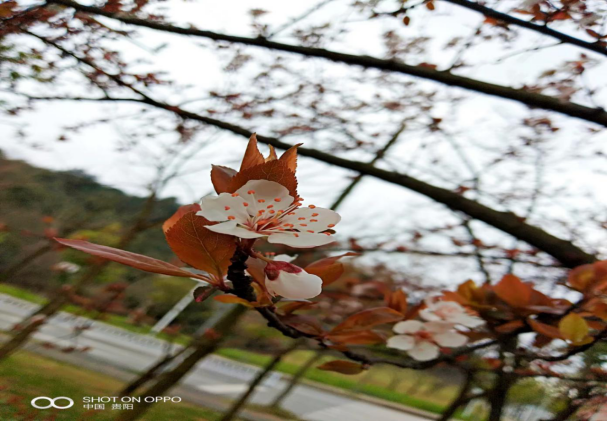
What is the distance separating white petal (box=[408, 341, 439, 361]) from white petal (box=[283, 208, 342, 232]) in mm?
285

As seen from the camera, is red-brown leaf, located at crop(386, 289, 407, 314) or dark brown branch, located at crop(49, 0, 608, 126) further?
dark brown branch, located at crop(49, 0, 608, 126)

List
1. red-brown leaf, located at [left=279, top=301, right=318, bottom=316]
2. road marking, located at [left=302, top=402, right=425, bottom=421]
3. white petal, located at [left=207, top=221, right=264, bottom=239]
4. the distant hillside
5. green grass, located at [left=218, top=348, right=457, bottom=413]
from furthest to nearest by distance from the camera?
the distant hillside, green grass, located at [left=218, top=348, right=457, bottom=413], road marking, located at [left=302, top=402, right=425, bottom=421], red-brown leaf, located at [left=279, top=301, right=318, bottom=316], white petal, located at [left=207, top=221, right=264, bottom=239]

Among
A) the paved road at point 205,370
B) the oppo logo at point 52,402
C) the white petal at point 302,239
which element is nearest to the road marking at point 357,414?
the paved road at point 205,370

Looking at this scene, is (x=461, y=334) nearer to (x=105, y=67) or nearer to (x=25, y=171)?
(x=105, y=67)

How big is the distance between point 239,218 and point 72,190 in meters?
1.40

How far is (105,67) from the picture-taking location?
0.79 m

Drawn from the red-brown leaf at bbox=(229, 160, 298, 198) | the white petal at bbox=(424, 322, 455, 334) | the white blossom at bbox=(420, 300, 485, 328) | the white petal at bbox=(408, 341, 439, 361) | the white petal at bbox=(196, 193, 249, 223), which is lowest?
the white petal at bbox=(408, 341, 439, 361)

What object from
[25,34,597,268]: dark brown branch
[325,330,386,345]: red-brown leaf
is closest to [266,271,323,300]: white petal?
[325,330,386,345]: red-brown leaf

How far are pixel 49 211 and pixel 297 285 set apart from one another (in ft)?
4.46

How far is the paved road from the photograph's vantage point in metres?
0.79

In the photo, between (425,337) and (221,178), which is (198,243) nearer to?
(221,178)

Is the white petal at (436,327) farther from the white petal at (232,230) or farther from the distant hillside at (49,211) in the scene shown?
the distant hillside at (49,211)

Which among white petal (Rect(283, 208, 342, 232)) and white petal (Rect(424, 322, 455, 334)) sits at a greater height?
white petal (Rect(283, 208, 342, 232))

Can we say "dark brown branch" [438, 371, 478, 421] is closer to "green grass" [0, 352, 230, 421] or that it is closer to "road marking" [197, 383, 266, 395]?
"road marking" [197, 383, 266, 395]
